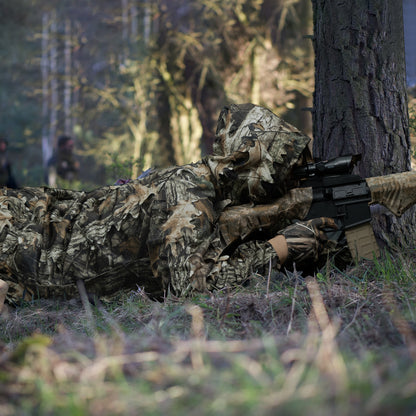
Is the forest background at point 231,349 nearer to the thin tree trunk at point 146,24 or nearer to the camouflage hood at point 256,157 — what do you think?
the camouflage hood at point 256,157

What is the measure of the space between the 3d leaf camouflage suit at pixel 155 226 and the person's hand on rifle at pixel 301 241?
0.06m

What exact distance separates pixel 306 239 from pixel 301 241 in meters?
0.04

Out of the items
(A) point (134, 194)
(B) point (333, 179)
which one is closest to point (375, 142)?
(B) point (333, 179)

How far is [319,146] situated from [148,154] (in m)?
7.40

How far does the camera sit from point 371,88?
10.6ft

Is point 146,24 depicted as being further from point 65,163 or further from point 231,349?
point 231,349

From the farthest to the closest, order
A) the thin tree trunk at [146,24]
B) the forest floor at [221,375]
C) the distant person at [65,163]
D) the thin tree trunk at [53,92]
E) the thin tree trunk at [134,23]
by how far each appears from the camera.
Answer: the thin tree trunk at [53,92], the thin tree trunk at [134,23], the thin tree trunk at [146,24], the distant person at [65,163], the forest floor at [221,375]

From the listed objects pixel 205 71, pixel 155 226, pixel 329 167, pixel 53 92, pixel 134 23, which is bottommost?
pixel 155 226

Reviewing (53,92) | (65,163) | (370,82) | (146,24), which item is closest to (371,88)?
(370,82)

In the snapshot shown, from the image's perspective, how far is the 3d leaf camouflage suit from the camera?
2.60m

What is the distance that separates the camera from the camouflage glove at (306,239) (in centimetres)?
267

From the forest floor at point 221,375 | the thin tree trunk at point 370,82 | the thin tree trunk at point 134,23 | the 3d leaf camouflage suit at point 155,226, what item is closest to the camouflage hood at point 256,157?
the 3d leaf camouflage suit at point 155,226

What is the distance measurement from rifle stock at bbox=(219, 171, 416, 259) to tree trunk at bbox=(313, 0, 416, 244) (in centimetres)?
40

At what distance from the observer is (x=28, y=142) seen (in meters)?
19.2
